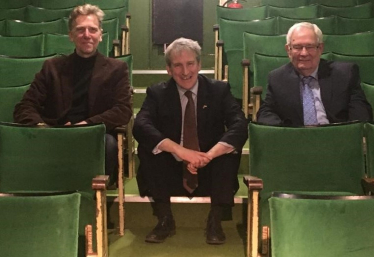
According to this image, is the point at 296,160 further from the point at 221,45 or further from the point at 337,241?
the point at 221,45

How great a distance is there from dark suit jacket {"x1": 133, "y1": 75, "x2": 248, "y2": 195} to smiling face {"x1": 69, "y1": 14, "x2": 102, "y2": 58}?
0.27 metres

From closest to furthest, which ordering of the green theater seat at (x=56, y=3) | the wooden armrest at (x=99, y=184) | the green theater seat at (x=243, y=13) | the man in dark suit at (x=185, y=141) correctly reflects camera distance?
1. the wooden armrest at (x=99, y=184)
2. the man in dark suit at (x=185, y=141)
3. the green theater seat at (x=243, y=13)
4. the green theater seat at (x=56, y=3)

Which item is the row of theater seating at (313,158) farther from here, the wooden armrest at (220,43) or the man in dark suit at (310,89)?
the wooden armrest at (220,43)

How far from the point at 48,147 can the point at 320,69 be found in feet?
2.93

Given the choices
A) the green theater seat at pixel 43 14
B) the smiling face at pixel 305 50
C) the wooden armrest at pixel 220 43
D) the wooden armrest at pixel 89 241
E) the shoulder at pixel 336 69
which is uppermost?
the green theater seat at pixel 43 14

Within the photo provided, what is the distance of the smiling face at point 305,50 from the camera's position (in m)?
1.65

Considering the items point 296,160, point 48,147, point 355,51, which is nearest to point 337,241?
point 296,160

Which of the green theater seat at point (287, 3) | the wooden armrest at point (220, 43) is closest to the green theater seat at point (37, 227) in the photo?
the wooden armrest at point (220, 43)

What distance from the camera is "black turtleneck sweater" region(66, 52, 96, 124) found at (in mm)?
1668

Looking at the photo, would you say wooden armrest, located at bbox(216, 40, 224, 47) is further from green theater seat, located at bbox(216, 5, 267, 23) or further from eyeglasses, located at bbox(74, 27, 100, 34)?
eyeglasses, located at bbox(74, 27, 100, 34)

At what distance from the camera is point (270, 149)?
1.37 m

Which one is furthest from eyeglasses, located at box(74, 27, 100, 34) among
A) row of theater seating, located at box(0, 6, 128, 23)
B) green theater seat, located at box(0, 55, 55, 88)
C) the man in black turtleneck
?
row of theater seating, located at box(0, 6, 128, 23)

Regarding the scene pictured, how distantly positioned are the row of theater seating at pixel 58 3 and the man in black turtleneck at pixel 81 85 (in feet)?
4.55

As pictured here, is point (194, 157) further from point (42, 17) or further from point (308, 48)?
point (42, 17)
